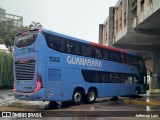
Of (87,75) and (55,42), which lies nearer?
(55,42)

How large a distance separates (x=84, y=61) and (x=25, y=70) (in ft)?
13.4

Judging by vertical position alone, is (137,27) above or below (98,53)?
above

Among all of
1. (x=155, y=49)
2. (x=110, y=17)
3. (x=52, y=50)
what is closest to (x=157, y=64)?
(x=155, y=49)

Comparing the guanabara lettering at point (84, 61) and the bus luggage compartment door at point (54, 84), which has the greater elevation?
the guanabara lettering at point (84, 61)

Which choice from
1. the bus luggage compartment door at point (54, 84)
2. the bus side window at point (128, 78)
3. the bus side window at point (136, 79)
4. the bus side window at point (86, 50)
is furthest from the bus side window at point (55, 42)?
the bus side window at point (136, 79)

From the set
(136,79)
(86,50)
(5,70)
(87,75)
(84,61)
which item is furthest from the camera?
(5,70)

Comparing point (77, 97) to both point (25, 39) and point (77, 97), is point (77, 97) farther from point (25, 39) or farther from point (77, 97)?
point (25, 39)

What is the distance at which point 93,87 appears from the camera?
18141mm

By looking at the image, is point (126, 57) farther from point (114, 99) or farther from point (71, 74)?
point (71, 74)

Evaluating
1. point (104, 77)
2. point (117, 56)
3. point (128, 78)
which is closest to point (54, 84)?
point (104, 77)

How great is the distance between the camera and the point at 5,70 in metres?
31.2

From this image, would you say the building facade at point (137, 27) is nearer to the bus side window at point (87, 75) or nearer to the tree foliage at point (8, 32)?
the bus side window at point (87, 75)

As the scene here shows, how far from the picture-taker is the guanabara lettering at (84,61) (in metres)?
16.0

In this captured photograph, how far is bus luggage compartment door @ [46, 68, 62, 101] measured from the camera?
562 inches
